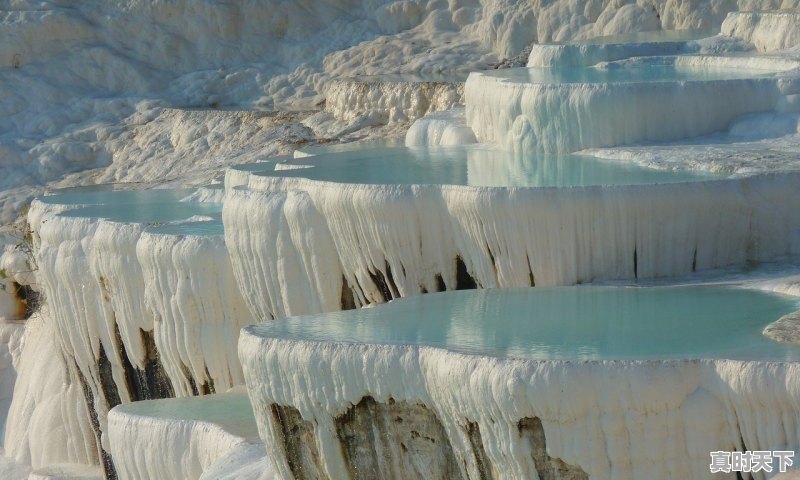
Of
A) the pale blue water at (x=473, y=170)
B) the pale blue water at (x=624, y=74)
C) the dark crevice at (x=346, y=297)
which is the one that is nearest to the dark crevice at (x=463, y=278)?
the pale blue water at (x=473, y=170)

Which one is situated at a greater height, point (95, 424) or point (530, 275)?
point (530, 275)

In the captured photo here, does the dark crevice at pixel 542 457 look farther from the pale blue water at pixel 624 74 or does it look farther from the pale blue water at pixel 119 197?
the pale blue water at pixel 119 197

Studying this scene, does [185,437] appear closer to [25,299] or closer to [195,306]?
[195,306]

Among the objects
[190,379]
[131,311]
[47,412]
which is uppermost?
[131,311]

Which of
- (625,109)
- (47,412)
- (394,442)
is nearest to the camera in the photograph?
(394,442)

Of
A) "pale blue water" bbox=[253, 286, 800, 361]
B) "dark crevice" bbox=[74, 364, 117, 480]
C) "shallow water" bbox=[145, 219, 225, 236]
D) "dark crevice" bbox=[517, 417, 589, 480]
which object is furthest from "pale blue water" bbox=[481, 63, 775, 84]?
"dark crevice" bbox=[517, 417, 589, 480]

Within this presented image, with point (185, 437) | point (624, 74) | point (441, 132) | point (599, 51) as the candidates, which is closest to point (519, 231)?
point (185, 437)
